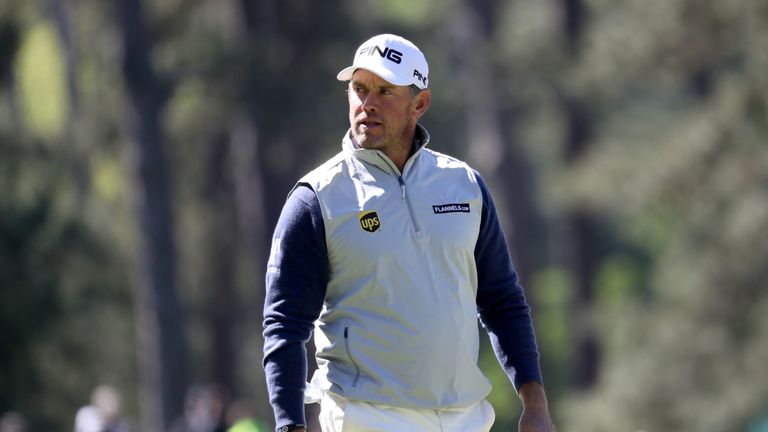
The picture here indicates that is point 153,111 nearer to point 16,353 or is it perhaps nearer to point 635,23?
point 16,353

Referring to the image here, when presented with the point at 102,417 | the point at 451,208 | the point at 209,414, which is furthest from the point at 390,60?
the point at 209,414

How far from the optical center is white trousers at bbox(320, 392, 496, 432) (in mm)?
5414

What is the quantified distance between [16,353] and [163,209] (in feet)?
12.9

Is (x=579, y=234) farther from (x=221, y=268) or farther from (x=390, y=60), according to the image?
(x=390, y=60)

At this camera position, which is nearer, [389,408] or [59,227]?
[389,408]

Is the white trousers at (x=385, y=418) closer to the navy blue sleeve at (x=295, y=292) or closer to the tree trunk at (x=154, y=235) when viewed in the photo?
the navy blue sleeve at (x=295, y=292)

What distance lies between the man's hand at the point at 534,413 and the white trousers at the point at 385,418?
0.52 ft

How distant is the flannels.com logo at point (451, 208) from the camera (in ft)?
18.3

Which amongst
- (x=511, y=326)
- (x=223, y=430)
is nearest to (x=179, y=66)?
(x=223, y=430)

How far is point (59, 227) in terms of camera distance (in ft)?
86.3

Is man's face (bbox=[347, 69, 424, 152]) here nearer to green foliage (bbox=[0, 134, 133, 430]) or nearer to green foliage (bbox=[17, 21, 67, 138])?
green foliage (bbox=[0, 134, 133, 430])

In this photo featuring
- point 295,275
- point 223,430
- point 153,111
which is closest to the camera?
point 295,275

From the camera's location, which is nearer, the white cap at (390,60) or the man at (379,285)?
the man at (379,285)

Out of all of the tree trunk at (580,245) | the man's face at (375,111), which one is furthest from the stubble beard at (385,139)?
the tree trunk at (580,245)
